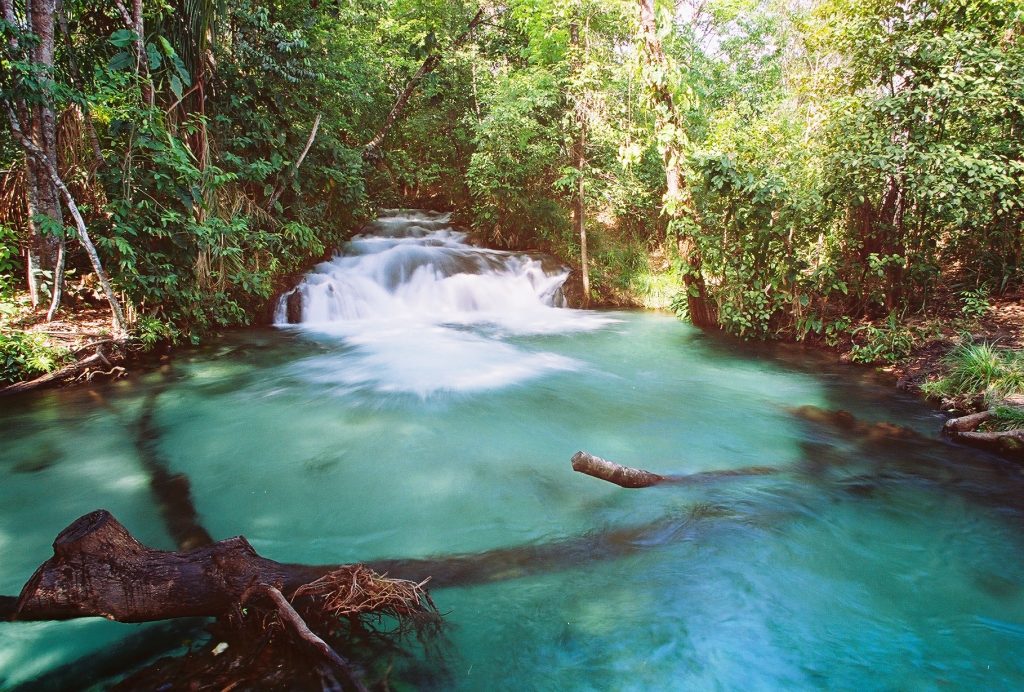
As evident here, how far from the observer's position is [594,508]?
3.94m

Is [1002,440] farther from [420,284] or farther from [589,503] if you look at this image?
[420,284]

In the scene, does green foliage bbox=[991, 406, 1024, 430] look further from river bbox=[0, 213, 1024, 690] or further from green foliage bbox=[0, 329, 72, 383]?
green foliage bbox=[0, 329, 72, 383]

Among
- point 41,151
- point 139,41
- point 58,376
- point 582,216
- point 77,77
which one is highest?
point 139,41

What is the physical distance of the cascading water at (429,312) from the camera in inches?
307

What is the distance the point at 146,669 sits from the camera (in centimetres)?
233

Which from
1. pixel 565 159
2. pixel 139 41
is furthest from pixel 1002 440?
pixel 139 41

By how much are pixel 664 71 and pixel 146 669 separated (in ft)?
30.3

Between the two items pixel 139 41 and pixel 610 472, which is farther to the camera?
pixel 139 41

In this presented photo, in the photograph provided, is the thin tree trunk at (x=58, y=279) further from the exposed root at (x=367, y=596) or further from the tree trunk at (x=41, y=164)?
the exposed root at (x=367, y=596)

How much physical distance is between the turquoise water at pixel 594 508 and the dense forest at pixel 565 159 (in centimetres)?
164

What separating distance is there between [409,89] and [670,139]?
898 centimetres

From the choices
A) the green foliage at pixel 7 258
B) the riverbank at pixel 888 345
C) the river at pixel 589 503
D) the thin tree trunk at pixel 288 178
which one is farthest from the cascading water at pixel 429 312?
the green foliage at pixel 7 258

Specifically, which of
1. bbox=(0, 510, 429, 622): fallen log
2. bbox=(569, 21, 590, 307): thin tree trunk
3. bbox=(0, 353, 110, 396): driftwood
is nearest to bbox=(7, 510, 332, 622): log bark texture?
bbox=(0, 510, 429, 622): fallen log

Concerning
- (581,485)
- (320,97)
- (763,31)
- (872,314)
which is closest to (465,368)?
(581,485)
